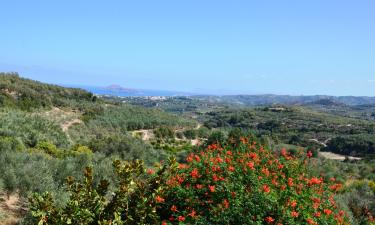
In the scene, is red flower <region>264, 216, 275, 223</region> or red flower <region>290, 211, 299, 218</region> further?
red flower <region>290, 211, 299, 218</region>

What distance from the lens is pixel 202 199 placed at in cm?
648

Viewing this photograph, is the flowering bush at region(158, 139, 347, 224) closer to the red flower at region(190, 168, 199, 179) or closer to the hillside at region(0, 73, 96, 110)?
the red flower at region(190, 168, 199, 179)

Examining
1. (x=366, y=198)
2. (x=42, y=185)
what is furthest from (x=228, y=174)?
(x=366, y=198)

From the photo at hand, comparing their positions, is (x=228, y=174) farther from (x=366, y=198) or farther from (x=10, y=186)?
(x=366, y=198)

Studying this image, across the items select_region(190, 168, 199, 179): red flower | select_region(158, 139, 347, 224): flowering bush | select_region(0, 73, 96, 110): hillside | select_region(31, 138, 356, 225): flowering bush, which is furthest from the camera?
select_region(0, 73, 96, 110): hillside

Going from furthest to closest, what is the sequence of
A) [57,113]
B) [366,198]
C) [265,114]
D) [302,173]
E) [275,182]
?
[265,114] → [57,113] → [366,198] → [302,173] → [275,182]

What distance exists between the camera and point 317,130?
73.6 metres

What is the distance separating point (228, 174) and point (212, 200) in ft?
2.70

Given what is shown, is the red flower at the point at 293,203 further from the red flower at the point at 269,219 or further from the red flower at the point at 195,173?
the red flower at the point at 195,173

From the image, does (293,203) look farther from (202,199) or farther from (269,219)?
(202,199)

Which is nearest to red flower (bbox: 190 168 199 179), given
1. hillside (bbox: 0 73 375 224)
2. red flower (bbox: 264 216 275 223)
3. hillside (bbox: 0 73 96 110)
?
hillside (bbox: 0 73 375 224)

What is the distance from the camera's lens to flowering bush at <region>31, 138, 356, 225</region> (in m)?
5.70

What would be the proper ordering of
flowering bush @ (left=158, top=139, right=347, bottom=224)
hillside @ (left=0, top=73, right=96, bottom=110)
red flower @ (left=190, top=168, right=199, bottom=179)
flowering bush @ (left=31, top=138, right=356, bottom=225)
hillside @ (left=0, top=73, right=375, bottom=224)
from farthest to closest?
hillside @ (left=0, top=73, right=96, bottom=110)
hillside @ (left=0, top=73, right=375, bottom=224)
red flower @ (left=190, top=168, right=199, bottom=179)
flowering bush @ (left=158, top=139, right=347, bottom=224)
flowering bush @ (left=31, top=138, right=356, bottom=225)

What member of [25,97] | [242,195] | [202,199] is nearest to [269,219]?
[242,195]
